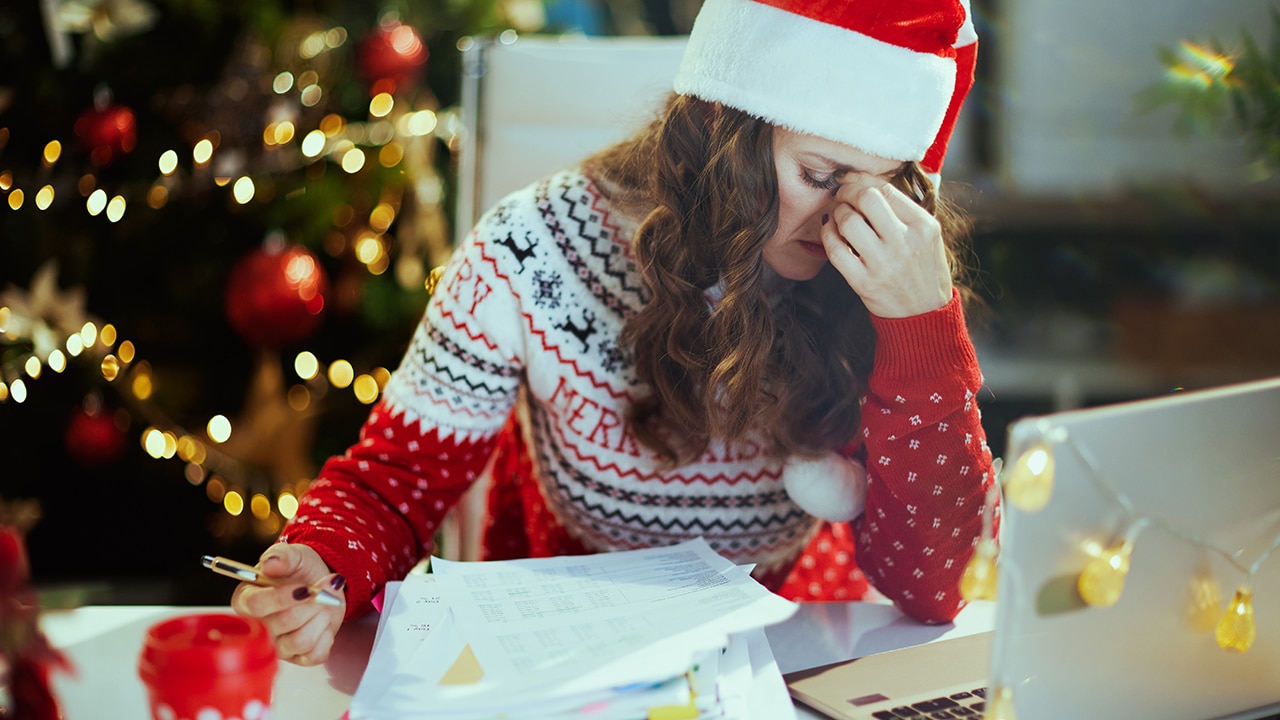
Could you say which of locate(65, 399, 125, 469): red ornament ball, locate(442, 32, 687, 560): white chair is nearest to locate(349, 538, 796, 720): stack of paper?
locate(442, 32, 687, 560): white chair

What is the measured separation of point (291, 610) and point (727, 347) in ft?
1.29

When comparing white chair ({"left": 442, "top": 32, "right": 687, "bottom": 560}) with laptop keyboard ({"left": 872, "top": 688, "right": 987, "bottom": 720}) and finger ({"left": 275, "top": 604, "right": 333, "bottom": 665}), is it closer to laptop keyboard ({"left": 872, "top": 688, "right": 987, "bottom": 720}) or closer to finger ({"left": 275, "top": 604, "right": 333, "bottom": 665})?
finger ({"left": 275, "top": 604, "right": 333, "bottom": 665})

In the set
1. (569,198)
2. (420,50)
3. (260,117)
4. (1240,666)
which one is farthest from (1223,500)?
(260,117)

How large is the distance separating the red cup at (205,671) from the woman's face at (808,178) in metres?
0.50

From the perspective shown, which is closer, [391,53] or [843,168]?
[843,168]

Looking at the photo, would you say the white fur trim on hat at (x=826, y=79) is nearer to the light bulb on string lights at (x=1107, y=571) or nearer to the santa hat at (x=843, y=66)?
the santa hat at (x=843, y=66)

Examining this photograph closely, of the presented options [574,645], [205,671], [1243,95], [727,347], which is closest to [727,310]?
[727,347]

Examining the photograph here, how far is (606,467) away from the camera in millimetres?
919

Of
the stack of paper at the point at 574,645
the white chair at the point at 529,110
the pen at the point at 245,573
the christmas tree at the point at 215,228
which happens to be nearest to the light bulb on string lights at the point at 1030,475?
the stack of paper at the point at 574,645

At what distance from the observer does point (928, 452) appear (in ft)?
2.61

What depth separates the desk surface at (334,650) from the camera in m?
0.62

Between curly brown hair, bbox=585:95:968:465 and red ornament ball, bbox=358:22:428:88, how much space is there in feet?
2.63

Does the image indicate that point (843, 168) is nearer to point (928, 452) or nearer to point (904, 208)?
point (904, 208)

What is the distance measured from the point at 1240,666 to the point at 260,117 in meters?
1.53
